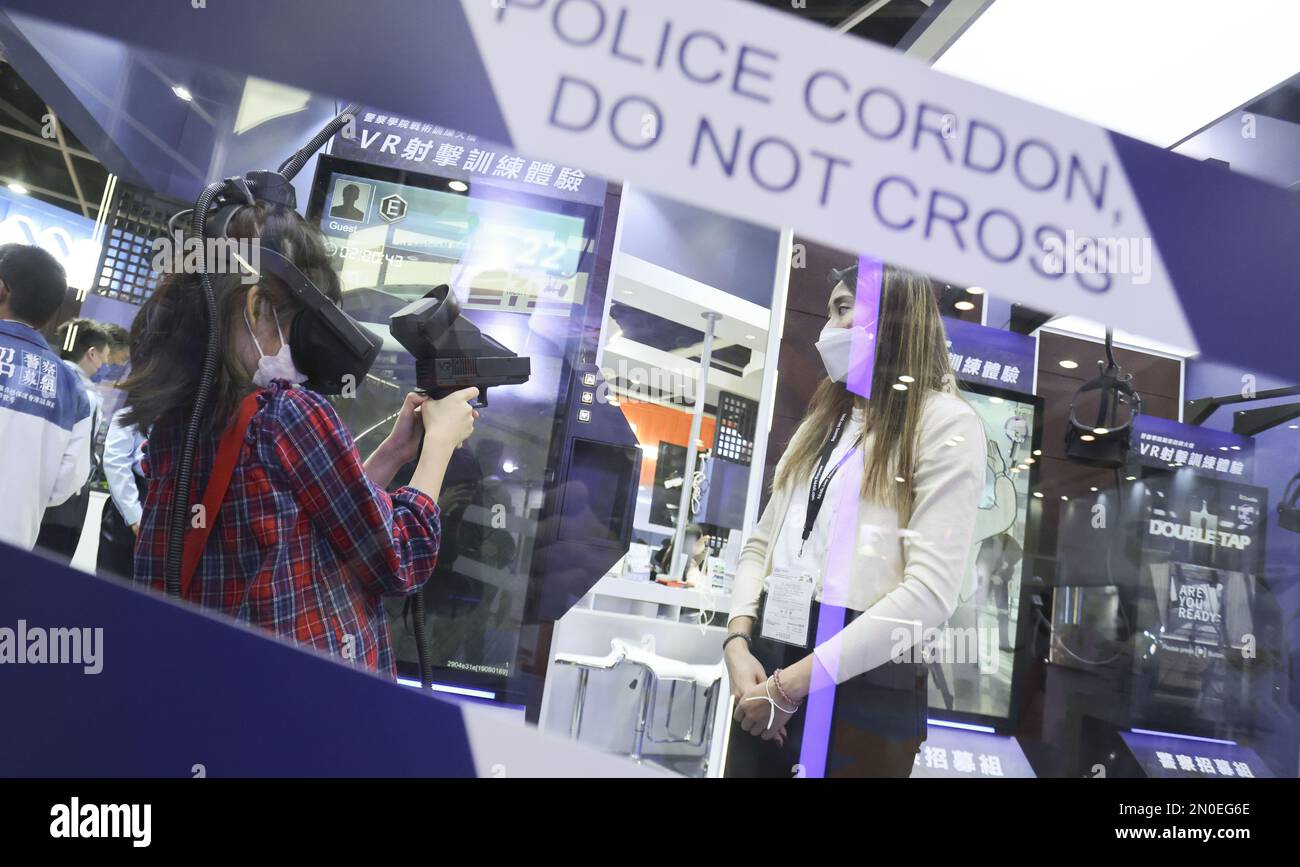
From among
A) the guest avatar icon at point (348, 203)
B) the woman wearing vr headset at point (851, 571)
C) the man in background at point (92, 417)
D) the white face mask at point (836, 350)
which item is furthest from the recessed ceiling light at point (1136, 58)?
the man in background at point (92, 417)

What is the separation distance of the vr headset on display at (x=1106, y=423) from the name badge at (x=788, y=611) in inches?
36.7

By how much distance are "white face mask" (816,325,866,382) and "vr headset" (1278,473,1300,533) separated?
1.54 meters

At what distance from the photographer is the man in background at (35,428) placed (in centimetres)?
193

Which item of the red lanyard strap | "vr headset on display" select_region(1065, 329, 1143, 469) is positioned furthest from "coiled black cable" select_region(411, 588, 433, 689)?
"vr headset on display" select_region(1065, 329, 1143, 469)

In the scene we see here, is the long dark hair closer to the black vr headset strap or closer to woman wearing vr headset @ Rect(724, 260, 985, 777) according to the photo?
the black vr headset strap

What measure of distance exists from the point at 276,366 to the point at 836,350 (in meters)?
1.34

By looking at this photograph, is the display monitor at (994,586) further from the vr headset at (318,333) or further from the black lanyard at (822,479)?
the vr headset at (318,333)

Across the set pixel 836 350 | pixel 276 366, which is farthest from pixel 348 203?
pixel 836 350

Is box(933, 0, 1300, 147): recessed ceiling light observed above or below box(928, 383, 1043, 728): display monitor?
above

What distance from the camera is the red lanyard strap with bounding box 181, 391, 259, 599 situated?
6.21ft

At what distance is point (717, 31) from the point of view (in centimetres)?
229

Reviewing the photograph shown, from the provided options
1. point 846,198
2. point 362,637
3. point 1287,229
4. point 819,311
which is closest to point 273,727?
point 362,637

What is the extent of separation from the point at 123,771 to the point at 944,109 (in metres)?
2.61
